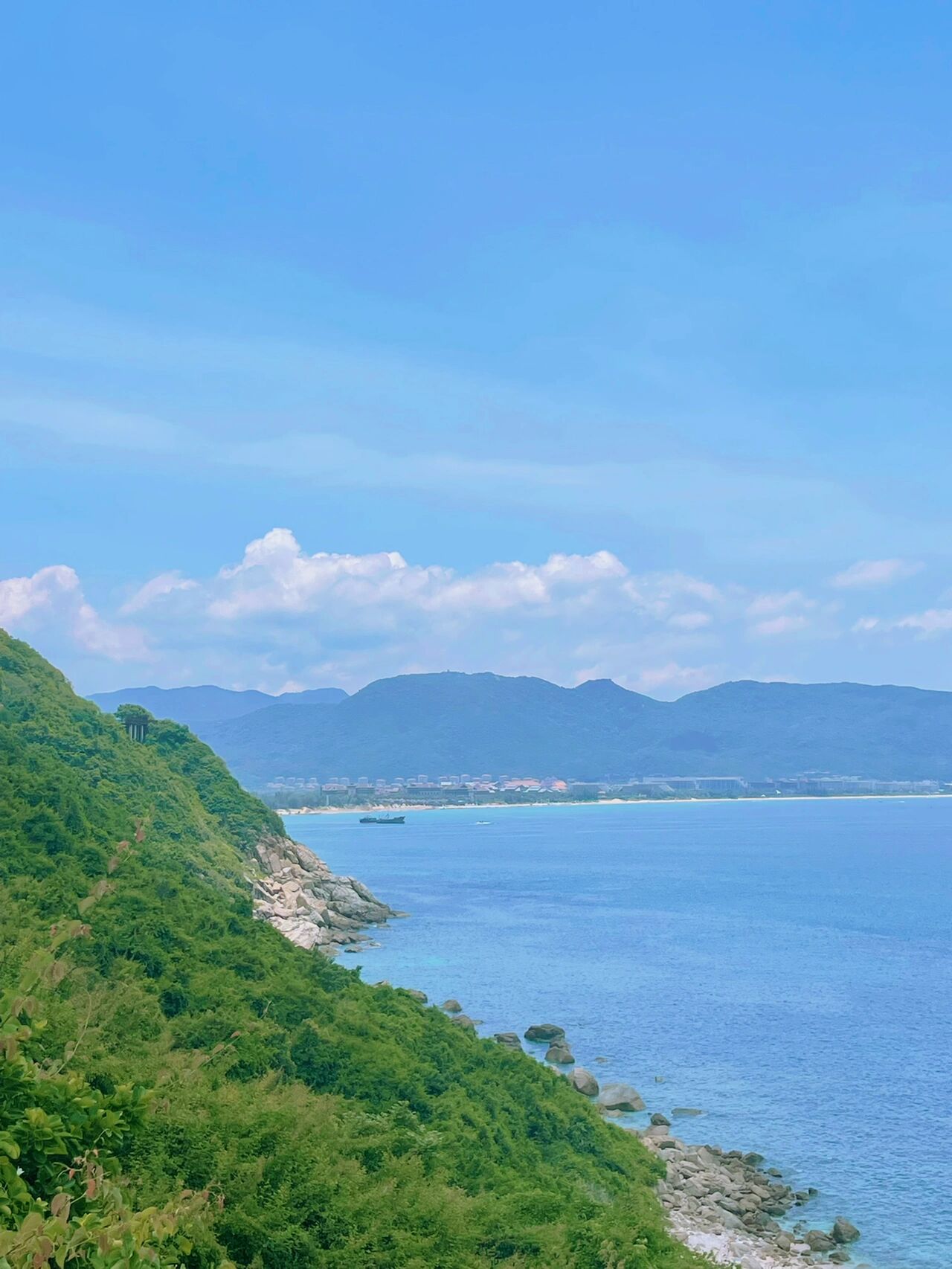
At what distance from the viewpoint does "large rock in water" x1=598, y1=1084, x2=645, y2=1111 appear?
32125 mm

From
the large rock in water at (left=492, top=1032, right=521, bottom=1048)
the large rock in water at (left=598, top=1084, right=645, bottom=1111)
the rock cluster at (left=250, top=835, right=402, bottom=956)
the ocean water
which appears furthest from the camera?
the rock cluster at (left=250, top=835, right=402, bottom=956)

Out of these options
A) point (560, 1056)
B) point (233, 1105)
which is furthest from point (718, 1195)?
point (233, 1105)

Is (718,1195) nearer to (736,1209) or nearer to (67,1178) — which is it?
(736,1209)

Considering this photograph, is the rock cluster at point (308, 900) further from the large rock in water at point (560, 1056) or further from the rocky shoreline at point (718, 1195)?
the large rock in water at point (560, 1056)

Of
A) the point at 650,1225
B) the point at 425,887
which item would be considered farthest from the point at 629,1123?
the point at 425,887

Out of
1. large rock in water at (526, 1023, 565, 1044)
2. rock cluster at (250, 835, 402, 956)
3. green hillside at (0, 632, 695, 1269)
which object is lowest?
large rock in water at (526, 1023, 565, 1044)

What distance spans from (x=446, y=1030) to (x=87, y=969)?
11.0m

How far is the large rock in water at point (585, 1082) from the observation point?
32906mm

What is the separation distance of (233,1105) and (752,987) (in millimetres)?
38367

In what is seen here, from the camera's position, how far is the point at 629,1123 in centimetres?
3070

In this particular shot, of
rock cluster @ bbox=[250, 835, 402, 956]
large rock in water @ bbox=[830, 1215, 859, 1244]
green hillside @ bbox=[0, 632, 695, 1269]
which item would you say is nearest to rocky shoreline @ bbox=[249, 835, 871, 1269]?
large rock in water @ bbox=[830, 1215, 859, 1244]

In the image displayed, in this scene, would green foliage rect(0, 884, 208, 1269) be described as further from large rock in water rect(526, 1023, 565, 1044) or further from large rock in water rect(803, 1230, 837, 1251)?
large rock in water rect(526, 1023, 565, 1044)

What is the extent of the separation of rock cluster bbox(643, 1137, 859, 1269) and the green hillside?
1.05 m

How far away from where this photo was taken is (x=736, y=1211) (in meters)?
24.8
